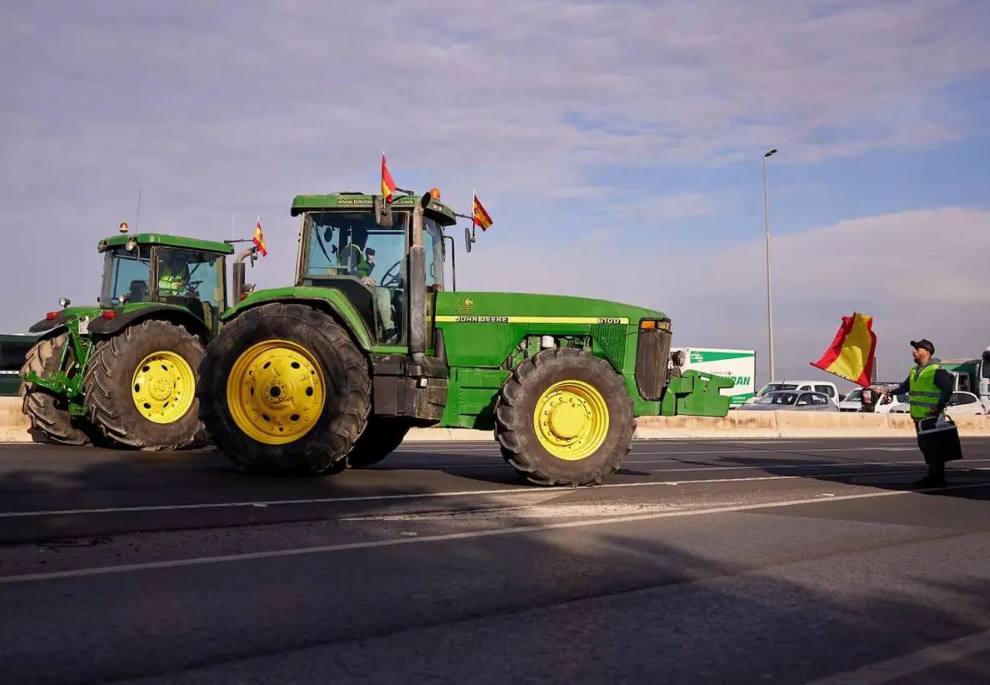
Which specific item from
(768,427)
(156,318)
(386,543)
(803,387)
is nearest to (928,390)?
(386,543)

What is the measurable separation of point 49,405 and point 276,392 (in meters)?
5.76

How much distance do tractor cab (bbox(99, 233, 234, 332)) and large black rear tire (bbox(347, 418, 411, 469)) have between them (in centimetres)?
397

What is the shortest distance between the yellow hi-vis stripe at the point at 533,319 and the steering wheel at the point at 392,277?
575mm

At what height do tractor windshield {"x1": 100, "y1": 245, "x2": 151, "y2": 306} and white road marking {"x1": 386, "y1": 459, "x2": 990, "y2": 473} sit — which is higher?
tractor windshield {"x1": 100, "y1": 245, "x2": 151, "y2": 306}

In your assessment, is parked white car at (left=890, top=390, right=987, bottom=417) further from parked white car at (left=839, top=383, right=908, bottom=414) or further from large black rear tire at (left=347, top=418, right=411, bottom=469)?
large black rear tire at (left=347, top=418, right=411, bottom=469)

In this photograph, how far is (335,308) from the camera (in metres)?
10.9

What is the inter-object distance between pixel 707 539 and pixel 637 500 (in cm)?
237

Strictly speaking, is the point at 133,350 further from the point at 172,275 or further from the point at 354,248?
the point at 354,248

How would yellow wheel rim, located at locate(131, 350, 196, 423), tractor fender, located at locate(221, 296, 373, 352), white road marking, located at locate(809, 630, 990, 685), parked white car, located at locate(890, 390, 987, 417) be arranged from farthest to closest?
1. parked white car, located at locate(890, 390, 987, 417)
2. yellow wheel rim, located at locate(131, 350, 196, 423)
3. tractor fender, located at locate(221, 296, 373, 352)
4. white road marking, located at locate(809, 630, 990, 685)

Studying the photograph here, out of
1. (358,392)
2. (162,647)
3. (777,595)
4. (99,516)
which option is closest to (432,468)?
(358,392)

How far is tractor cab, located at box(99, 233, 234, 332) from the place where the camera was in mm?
15516

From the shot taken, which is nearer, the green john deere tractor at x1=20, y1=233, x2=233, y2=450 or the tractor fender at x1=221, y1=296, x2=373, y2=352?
the tractor fender at x1=221, y1=296, x2=373, y2=352

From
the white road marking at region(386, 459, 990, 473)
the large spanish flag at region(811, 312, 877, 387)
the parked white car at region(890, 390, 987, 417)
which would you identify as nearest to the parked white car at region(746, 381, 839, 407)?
the parked white car at region(890, 390, 987, 417)

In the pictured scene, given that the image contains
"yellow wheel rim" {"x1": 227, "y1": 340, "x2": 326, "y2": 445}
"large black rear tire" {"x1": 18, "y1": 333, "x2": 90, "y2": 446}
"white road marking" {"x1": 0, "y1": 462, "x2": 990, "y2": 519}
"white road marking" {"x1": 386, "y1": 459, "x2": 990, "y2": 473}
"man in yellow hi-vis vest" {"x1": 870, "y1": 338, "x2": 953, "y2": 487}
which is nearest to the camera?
"white road marking" {"x1": 0, "y1": 462, "x2": 990, "y2": 519}
